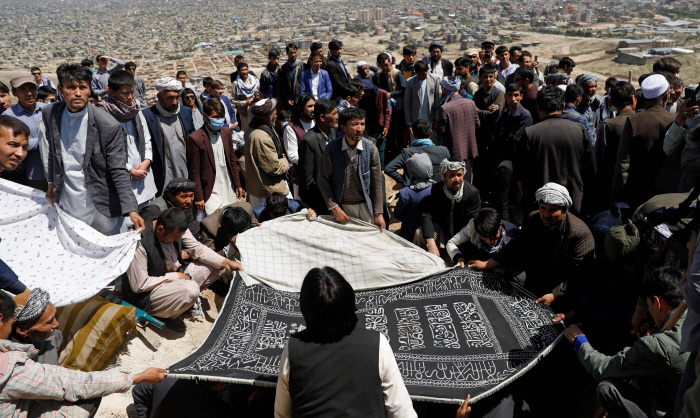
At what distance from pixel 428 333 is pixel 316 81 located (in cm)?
496

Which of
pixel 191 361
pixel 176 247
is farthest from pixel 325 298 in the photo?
pixel 176 247

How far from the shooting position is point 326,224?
4.53m

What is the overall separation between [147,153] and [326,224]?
5.89ft

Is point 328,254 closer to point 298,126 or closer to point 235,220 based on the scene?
point 235,220

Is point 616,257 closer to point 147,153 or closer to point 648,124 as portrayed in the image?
point 648,124

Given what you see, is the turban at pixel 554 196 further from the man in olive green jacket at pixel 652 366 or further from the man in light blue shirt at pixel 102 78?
the man in light blue shirt at pixel 102 78

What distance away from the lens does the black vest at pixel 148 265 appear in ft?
13.3

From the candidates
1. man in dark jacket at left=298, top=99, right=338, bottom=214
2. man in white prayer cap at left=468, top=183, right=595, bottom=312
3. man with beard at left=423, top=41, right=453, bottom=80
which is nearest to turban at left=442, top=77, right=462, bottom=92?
man with beard at left=423, top=41, right=453, bottom=80

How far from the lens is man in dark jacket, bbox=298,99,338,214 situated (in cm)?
494

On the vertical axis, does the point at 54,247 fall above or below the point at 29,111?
below

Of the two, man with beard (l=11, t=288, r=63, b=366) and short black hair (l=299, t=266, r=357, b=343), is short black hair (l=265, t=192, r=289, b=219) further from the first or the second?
short black hair (l=299, t=266, r=357, b=343)

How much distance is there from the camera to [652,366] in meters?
2.61

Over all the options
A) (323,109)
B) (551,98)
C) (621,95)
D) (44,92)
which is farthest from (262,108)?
(44,92)

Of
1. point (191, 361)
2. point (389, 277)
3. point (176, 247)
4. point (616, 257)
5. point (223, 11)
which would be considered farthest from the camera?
point (223, 11)
